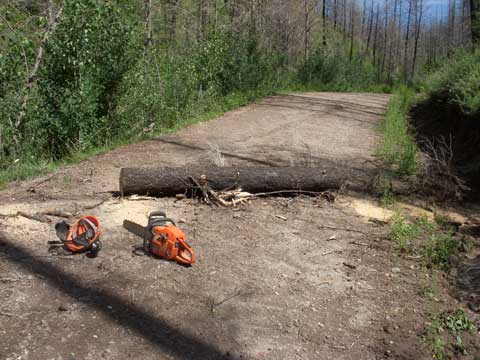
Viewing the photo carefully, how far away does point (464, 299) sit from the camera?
4445 mm

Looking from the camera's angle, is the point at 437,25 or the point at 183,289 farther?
the point at 437,25

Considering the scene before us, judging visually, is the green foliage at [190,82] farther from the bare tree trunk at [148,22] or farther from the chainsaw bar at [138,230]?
the chainsaw bar at [138,230]

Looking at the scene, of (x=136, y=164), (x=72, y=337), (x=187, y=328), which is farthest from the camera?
(x=136, y=164)

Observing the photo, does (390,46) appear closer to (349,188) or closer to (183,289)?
(349,188)

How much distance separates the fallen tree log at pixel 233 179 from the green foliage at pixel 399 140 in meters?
1.32

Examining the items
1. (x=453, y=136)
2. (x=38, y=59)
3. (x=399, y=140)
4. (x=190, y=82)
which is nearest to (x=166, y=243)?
(x=38, y=59)

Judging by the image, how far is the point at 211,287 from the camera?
4.33m

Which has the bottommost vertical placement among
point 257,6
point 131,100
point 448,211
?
point 448,211

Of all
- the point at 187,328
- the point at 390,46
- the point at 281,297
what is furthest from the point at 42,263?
the point at 390,46

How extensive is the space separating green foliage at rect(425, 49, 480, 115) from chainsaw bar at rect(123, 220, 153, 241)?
7.05 metres

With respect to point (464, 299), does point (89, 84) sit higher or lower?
higher

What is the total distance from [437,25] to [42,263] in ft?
171

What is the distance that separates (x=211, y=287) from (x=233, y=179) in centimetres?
224

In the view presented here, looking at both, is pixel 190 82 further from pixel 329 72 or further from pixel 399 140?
pixel 329 72
